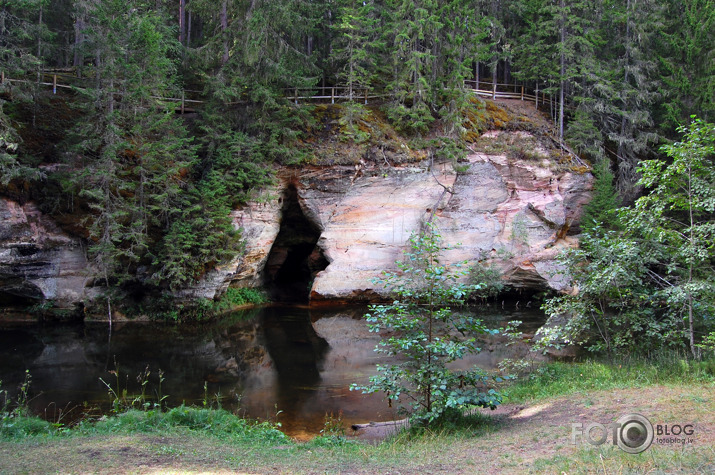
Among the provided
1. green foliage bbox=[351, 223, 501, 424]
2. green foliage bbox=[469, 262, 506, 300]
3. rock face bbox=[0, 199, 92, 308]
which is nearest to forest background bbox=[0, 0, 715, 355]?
rock face bbox=[0, 199, 92, 308]

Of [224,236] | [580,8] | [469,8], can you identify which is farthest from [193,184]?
[580,8]

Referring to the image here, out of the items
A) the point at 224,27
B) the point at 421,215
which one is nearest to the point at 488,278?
the point at 421,215

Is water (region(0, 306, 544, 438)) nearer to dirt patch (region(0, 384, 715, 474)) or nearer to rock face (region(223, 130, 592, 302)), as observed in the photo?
rock face (region(223, 130, 592, 302))

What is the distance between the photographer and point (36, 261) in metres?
16.8

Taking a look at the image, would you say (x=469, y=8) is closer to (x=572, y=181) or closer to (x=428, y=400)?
(x=572, y=181)

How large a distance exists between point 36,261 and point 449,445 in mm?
17216

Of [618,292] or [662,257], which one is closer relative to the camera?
[662,257]

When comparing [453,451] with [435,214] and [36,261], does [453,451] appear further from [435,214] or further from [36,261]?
[36,261]

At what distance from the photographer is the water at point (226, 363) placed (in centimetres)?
1002

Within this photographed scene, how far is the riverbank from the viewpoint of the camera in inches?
190

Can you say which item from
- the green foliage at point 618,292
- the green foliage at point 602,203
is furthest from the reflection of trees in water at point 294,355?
the green foliage at point 602,203

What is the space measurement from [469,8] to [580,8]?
215 inches

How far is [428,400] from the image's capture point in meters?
7.25

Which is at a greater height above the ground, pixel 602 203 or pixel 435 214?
pixel 602 203
